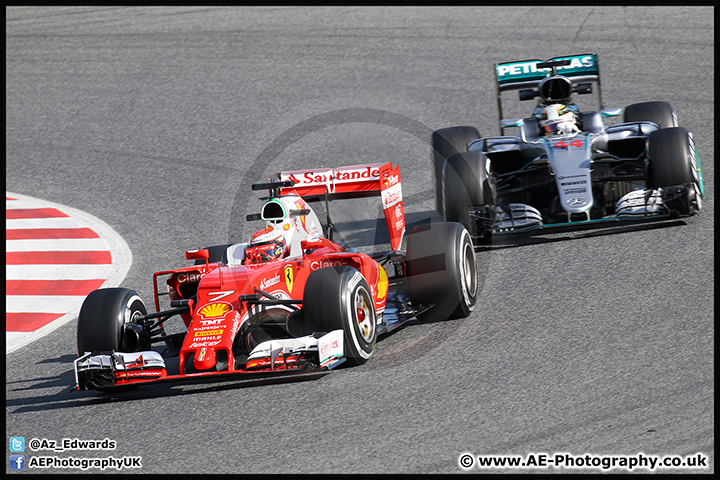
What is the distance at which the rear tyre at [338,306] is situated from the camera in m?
6.89

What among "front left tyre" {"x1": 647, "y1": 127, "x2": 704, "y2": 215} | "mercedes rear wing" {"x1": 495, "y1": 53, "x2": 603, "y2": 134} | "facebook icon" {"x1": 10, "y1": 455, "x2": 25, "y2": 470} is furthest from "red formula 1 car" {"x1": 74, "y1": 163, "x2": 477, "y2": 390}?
"mercedes rear wing" {"x1": 495, "y1": 53, "x2": 603, "y2": 134}

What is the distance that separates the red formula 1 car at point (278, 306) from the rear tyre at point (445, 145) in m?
2.92

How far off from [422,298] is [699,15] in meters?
14.2

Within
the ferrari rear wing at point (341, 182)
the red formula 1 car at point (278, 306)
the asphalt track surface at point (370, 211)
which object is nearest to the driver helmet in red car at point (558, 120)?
the asphalt track surface at point (370, 211)

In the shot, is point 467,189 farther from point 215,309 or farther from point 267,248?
point 215,309

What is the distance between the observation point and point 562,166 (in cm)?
1019

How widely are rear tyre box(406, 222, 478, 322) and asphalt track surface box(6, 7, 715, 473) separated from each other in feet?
0.58

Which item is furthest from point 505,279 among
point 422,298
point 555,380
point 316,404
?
point 316,404

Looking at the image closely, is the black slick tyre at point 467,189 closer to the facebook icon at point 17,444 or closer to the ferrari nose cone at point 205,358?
the ferrari nose cone at point 205,358

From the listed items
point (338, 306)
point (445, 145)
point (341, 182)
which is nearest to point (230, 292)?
point (338, 306)

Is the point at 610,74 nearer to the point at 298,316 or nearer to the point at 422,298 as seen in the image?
→ the point at 422,298

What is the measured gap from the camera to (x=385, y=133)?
15117 millimetres

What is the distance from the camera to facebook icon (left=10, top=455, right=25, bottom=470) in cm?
604

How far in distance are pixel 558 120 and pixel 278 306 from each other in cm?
518
